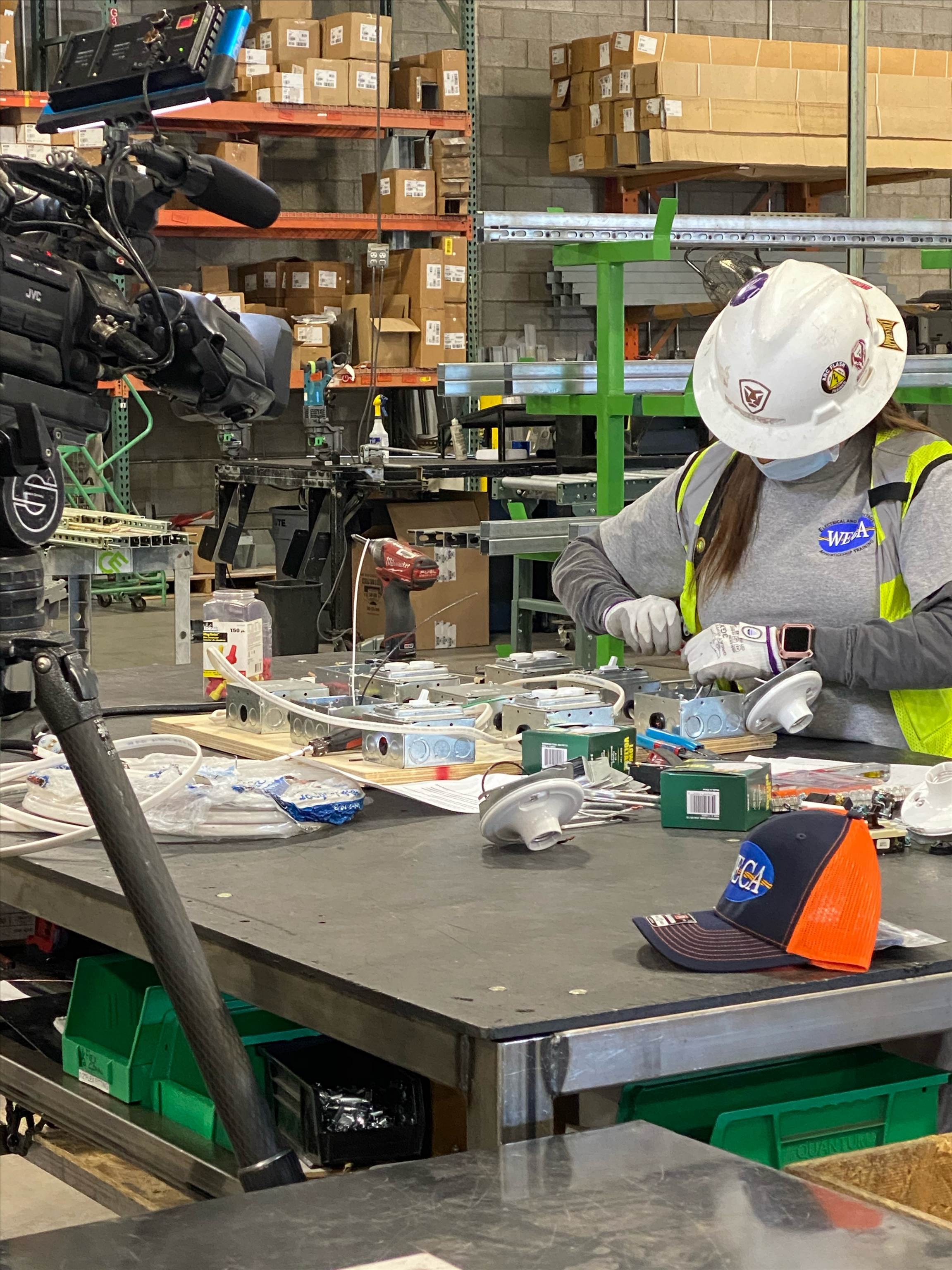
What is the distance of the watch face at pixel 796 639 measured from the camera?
201 centimetres

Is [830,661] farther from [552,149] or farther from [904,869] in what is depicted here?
[552,149]

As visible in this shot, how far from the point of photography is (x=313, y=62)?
7.09 metres

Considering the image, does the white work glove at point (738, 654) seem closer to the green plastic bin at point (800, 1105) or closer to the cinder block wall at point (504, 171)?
the green plastic bin at point (800, 1105)

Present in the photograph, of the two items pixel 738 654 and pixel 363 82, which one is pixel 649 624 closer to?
pixel 738 654

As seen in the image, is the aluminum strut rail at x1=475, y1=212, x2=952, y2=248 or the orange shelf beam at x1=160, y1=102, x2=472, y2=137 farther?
the orange shelf beam at x1=160, y1=102, x2=472, y2=137

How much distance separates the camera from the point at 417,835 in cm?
162

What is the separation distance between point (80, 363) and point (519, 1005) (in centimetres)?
54

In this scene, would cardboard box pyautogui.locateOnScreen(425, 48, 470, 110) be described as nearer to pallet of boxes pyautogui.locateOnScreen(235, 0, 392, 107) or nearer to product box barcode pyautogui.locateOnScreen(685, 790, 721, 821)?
pallet of boxes pyautogui.locateOnScreen(235, 0, 392, 107)

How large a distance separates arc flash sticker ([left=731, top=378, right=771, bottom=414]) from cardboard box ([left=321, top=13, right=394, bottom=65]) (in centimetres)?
537

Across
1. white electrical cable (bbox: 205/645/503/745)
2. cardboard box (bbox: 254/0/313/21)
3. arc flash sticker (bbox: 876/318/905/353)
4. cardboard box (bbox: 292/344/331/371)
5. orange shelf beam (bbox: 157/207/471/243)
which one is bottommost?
white electrical cable (bbox: 205/645/503/745)

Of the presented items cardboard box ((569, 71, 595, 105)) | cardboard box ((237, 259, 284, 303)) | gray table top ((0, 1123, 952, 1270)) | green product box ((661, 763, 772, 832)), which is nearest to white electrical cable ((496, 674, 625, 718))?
green product box ((661, 763, 772, 832))

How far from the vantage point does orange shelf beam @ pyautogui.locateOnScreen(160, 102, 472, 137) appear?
6.98 m

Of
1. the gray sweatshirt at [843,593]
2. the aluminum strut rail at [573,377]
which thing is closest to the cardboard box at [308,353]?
the aluminum strut rail at [573,377]

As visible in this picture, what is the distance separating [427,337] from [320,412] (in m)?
1.47
